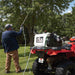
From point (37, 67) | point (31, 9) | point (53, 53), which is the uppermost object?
point (31, 9)

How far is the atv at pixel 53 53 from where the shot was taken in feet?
13.7

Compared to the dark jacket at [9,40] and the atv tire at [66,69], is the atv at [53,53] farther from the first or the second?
the dark jacket at [9,40]

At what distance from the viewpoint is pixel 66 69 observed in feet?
13.9

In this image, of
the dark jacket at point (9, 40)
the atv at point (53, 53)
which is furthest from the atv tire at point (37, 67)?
the dark jacket at point (9, 40)

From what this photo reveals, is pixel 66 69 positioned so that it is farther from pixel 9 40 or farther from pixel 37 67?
pixel 9 40

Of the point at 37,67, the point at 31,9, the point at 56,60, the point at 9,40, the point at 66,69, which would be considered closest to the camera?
the point at 66,69

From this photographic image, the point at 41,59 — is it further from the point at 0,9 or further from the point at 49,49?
the point at 0,9

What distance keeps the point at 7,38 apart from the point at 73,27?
→ 27.1m

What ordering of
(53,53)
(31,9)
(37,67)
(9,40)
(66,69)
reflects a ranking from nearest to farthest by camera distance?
(53,53) < (66,69) < (37,67) < (9,40) < (31,9)

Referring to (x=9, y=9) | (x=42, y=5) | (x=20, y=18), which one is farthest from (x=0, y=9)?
(x=42, y=5)

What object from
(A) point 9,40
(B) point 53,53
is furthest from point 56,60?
(A) point 9,40

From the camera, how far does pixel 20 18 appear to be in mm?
11266

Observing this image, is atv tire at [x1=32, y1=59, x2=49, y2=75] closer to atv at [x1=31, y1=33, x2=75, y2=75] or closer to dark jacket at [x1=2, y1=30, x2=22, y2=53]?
atv at [x1=31, y1=33, x2=75, y2=75]

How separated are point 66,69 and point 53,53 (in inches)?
23.7
